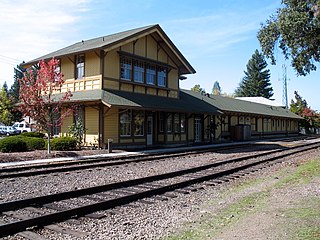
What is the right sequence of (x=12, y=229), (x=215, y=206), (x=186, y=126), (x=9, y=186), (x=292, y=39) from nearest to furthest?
(x=12, y=229) < (x=215, y=206) < (x=9, y=186) < (x=292, y=39) < (x=186, y=126)

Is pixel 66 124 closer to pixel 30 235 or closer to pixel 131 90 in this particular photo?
pixel 131 90

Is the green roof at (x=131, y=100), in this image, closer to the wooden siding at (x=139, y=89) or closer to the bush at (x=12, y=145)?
the wooden siding at (x=139, y=89)

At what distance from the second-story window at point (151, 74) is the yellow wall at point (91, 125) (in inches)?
218

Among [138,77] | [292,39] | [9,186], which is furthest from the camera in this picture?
[138,77]

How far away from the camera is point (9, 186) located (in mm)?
9617

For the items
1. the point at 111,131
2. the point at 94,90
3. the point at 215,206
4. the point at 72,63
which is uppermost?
the point at 72,63

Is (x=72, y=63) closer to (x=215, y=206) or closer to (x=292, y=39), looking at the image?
(x=292, y=39)

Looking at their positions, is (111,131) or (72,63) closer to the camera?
(111,131)

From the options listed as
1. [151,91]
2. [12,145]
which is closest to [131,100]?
[151,91]

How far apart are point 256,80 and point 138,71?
260ft

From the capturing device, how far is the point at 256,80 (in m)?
98.8

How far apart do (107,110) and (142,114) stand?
139 inches

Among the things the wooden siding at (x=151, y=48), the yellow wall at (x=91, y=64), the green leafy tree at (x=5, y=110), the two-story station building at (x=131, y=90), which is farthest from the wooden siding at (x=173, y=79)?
the green leafy tree at (x=5, y=110)

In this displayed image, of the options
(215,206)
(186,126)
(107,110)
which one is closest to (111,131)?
(107,110)
